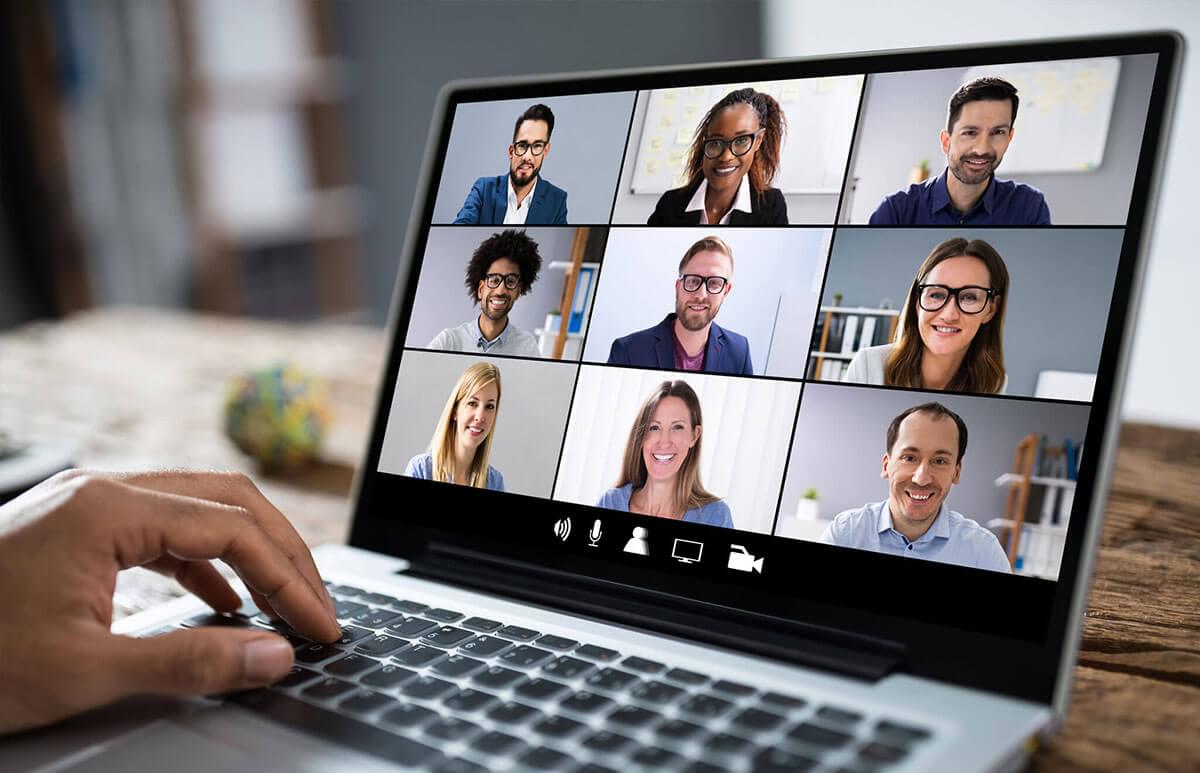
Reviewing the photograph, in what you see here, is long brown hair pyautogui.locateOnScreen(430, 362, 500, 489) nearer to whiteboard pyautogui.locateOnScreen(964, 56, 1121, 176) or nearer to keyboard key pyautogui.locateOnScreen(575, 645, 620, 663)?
keyboard key pyautogui.locateOnScreen(575, 645, 620, 663)

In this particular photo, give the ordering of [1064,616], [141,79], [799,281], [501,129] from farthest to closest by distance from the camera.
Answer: [141,79] < [501,129] < [799,281] < [1064,616]

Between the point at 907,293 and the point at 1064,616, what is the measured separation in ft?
0.61

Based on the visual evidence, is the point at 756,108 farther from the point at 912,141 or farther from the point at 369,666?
the point at 369,666

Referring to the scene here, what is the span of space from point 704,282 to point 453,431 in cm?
20

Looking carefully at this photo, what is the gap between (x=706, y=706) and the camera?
1.44ft

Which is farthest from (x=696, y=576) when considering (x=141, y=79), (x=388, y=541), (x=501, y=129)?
(x=141, y=79)

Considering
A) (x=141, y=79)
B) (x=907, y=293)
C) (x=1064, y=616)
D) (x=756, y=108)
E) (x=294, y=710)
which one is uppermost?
(x=141, y=79)

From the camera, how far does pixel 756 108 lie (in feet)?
2.02

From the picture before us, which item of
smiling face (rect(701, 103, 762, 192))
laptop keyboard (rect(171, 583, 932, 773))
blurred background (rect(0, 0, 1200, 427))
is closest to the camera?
laptop keyboard (rect(171, 583, 932, 773))

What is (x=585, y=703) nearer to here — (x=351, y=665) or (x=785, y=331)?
(x=351, y=665)

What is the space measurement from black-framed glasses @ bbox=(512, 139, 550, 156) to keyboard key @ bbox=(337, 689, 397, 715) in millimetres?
389

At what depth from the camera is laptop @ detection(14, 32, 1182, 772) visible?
1.46 ft

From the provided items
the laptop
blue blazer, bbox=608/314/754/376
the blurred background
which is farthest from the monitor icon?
the blurred background

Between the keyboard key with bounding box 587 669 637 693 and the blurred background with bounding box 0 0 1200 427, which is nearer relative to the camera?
the keyboard key with bounding box 587 669 637 693
